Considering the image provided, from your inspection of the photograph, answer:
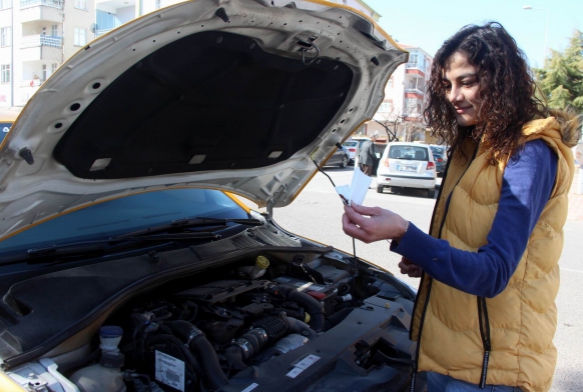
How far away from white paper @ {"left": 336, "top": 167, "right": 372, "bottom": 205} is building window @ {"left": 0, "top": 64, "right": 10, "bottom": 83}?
142ft

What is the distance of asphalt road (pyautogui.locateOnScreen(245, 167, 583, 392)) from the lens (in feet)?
13.7

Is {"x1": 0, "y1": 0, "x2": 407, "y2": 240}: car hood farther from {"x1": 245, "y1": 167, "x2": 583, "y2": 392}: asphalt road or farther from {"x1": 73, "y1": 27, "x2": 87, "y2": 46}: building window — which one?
{"x1": 73, "y1": 27, "x2": 87, "y2": 46}: building window

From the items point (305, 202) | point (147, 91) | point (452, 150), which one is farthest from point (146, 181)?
point (305, 202)

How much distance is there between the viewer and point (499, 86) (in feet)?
5.21

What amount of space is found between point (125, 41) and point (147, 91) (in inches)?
16.2

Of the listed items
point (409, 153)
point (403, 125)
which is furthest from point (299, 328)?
point (403, 125)

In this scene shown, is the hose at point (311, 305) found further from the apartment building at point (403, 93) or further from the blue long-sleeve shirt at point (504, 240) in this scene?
the apartment building at point (403, 93)

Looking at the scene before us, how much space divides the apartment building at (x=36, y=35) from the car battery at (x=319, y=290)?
3552cm

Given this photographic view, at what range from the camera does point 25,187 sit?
2008 mm

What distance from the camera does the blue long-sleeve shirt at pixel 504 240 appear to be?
1442 millimetres

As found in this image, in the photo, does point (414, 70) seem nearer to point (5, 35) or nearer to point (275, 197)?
point (5, 35)

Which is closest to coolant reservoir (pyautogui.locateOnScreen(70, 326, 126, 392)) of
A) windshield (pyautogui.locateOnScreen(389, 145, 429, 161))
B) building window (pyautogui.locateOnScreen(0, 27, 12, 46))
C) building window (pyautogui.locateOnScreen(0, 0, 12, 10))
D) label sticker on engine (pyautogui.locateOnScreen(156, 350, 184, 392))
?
→ label sticker on engine (pyautogui.locateOnScreen(156, 350, 184, 392))

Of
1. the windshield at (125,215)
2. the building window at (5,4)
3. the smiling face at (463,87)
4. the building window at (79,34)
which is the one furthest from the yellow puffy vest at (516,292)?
the building window at (5,4)

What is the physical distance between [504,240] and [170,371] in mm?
1380
